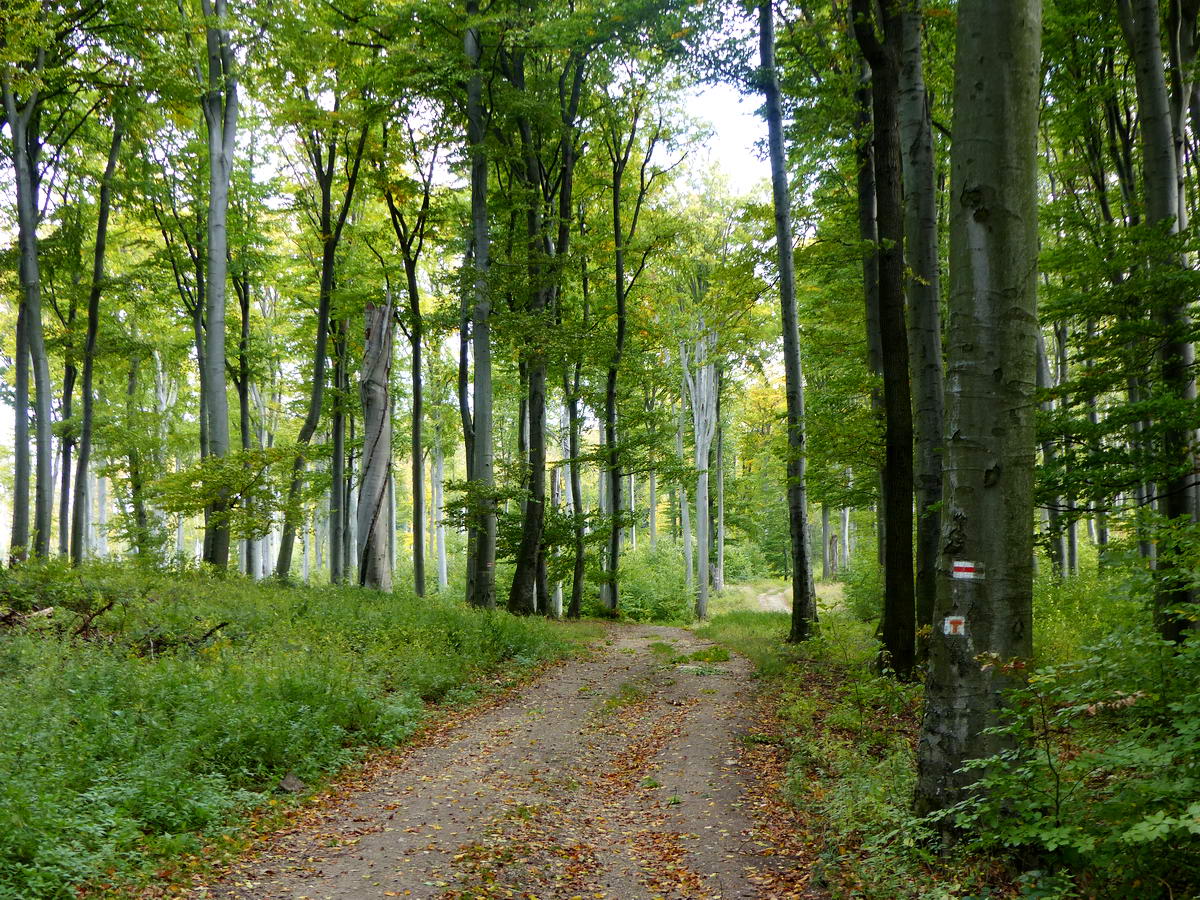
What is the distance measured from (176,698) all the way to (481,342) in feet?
32.3

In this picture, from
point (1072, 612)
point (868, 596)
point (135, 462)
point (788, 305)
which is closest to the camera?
point (1072, 612)

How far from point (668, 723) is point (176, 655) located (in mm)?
5747

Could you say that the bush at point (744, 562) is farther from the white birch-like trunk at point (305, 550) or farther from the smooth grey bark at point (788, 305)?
the smooth grey bark at point (788, 305)

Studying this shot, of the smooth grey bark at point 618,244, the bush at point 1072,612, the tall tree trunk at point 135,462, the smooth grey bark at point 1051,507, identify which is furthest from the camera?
the tall tree trunk at point 135,462

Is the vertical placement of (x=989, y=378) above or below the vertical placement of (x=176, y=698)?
above

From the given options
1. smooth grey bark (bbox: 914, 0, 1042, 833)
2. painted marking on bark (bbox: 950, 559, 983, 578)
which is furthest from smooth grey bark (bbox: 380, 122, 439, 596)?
painted marking on bark (bbox: 950, 559, 983, 578)

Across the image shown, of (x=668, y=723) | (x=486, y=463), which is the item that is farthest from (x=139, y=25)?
(x=668, y=723)

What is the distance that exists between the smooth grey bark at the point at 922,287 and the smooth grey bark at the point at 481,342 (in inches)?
341

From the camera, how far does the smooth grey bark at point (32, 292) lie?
13.5 m

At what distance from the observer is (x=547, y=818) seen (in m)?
5.65

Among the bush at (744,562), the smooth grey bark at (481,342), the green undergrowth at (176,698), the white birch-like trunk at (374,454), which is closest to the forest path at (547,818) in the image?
the green undergrowth at (176,698)

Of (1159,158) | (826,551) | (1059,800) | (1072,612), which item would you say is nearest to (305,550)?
(826,551)

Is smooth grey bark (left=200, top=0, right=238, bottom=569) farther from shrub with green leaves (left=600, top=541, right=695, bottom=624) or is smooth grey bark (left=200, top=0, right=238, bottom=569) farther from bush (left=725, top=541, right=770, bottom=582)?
bush (left=725, top=541, right=770, bottom=582)

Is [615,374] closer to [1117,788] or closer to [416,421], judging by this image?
[416,421]
